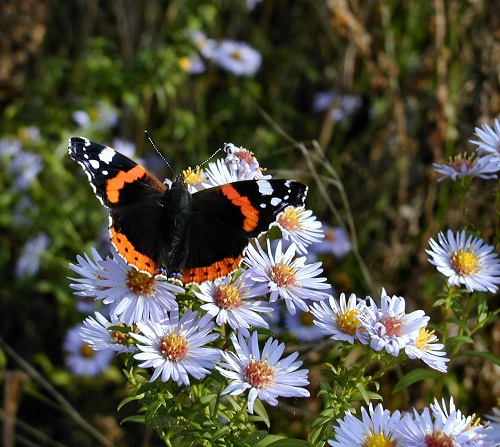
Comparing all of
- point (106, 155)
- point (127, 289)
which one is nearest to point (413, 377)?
point (127, 289)

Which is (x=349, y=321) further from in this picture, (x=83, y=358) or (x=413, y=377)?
(x=83, y=358)

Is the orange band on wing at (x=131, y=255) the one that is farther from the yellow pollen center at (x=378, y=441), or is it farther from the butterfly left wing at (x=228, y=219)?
the yellow pollen center at (x=378, y=441)

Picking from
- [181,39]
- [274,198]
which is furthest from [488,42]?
[274,198]

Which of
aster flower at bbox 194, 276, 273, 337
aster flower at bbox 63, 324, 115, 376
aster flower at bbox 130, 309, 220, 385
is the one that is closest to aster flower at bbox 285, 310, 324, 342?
aster flower at bbox 63, 324, 115, 376

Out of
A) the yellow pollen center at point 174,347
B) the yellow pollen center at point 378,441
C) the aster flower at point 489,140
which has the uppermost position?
the aster flower at point 489,140

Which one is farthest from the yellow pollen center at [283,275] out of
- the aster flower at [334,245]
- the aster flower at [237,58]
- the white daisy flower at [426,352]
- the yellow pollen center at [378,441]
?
the aster flower at [237,58]

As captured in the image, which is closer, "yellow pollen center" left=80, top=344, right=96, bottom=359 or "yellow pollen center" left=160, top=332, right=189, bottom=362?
"yellow pollen center" left=160, top=332, right=189, bottom=362

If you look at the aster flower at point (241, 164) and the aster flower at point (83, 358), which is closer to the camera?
the aster flower at point (241, 164)

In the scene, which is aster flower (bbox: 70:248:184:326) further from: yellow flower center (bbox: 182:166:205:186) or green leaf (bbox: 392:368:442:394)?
green leaf (bbox: 392:368:442:394)
